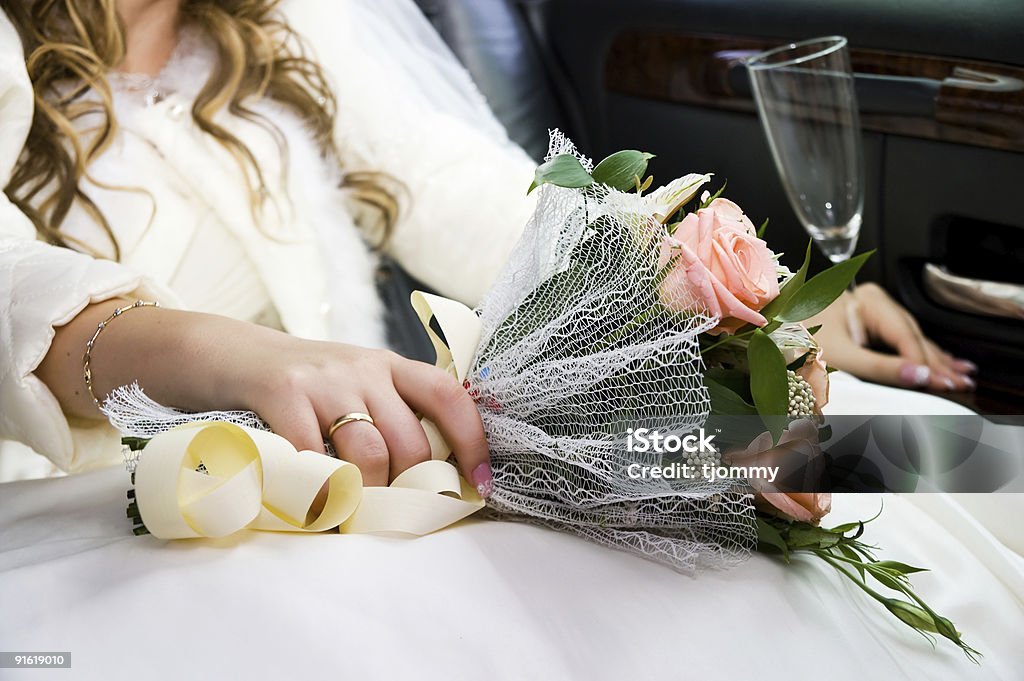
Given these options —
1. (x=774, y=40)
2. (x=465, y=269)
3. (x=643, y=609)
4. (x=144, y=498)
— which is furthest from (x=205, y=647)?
(x=774, y=40)

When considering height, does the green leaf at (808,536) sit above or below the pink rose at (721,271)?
below

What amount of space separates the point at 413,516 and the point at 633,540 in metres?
0.12

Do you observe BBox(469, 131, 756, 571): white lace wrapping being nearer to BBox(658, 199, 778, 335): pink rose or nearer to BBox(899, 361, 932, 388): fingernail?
BBox(658, 199, 778, 335): pink rose

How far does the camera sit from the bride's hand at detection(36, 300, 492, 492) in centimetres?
54

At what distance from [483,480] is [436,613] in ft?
0.36

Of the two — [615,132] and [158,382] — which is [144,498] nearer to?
[158,382]

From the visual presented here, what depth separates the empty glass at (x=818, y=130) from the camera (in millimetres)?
1018

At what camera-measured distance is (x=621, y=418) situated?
1.66 ft

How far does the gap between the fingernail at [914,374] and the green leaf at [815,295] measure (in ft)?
2.40

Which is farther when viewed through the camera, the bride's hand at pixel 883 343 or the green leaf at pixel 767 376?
the bride's hand at pixel 883 343

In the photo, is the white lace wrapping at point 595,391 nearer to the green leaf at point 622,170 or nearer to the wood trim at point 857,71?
the green leaf at point 622,170

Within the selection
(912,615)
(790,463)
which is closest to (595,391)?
(790,463)

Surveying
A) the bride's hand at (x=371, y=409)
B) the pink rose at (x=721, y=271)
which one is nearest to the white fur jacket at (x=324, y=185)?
the bride's hand at (x=371, y=409)

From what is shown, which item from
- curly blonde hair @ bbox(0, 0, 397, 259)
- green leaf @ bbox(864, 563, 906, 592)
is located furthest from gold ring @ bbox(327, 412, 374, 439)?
curly blonde hair @ bbox(0, 0, 397, 259)
